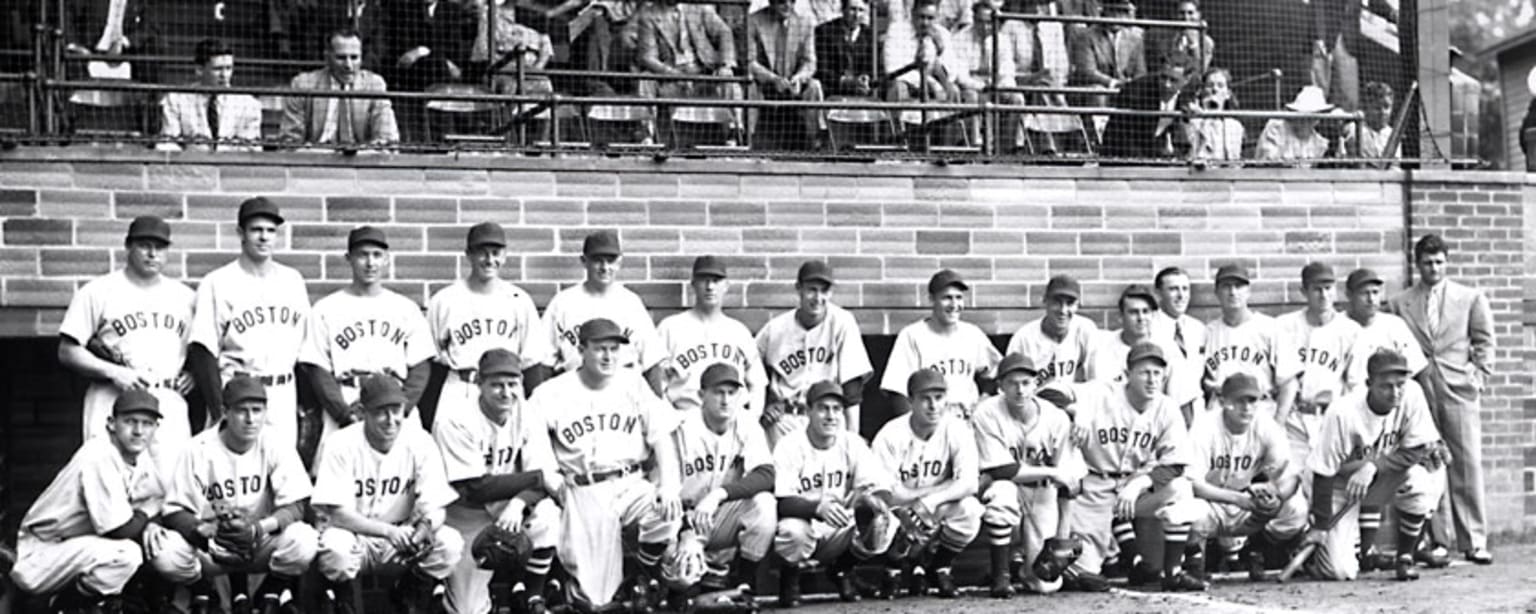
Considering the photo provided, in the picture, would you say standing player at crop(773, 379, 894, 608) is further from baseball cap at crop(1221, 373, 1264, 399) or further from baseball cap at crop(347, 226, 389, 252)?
baseball cap at crop(347, 226, 389, 252)

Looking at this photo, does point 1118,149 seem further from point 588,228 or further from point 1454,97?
point 588,228

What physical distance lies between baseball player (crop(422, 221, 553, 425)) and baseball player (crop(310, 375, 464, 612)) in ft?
1.59

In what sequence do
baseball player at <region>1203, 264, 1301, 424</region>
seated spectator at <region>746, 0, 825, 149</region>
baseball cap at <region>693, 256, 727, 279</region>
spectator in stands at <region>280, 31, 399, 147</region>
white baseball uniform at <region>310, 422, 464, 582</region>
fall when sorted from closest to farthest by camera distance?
1. white baseball uniform at <region>310, 422, 464, 582</region>
2. baseball cap at <region>693, 256, 727, 279</region>
3. spectator in stands at <region>280, 31, 399, 147</region>
4. baseball player at <region>1203, 264, 1301, 424</region>
5. seated spectator at <region>746, 0, 825, 149</region>

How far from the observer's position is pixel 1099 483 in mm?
9727

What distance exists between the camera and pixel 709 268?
30.5ft

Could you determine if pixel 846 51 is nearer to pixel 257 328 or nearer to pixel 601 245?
pixel 601 245

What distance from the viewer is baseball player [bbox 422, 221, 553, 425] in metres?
8.80

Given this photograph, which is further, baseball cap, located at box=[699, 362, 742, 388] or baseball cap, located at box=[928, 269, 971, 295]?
baseball cap, located at box=[928, 269, 971, 295]

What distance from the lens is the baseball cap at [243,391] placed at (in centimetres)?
796

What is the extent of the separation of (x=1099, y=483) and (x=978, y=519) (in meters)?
0.88

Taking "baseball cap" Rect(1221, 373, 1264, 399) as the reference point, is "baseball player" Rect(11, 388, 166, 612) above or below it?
below

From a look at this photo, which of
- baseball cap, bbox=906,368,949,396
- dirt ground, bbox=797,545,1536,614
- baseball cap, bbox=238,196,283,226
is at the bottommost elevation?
dirt ground, bbox=797,545,1536,614

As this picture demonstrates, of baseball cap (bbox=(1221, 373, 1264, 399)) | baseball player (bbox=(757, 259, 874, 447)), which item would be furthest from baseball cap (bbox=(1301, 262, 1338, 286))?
baseball player (bbox=(757, 259, 874, 447))

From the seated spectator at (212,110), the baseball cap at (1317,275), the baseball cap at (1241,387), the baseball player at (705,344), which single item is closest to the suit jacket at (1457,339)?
the baseball cap at (1317,275)
